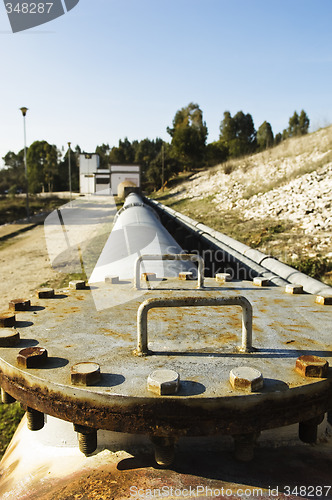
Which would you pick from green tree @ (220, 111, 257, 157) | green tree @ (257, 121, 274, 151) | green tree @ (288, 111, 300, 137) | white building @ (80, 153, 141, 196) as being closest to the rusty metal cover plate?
white building @ (80, 153, 141, 196)

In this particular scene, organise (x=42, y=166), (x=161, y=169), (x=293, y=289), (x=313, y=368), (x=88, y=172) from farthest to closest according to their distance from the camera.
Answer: (x=88, y=172)
(x=42, y=166)
(x=161, y=169)
(x=293, y=289)
(x=313, y=368)

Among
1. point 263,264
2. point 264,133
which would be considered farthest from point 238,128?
point 263,264

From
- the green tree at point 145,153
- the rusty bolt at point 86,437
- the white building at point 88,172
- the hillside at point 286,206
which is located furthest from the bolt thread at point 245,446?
the green tree at point 145,153

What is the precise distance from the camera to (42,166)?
55.2 m

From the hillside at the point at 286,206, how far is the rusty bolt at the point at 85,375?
4906 millimetres

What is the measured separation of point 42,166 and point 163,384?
58820mm

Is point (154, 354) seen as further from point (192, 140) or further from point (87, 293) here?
point (192, 140)

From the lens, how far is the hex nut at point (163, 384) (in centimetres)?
118

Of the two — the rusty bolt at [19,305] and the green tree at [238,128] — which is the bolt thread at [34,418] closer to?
the rusty bolt at [19,305]

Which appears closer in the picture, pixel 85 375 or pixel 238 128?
pixel 85 375

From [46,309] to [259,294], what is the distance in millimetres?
1369

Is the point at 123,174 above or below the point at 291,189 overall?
above

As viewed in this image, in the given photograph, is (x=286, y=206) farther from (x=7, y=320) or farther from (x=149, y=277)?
(x=7, y=320)

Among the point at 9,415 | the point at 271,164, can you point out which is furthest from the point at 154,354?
the point at 271,164
